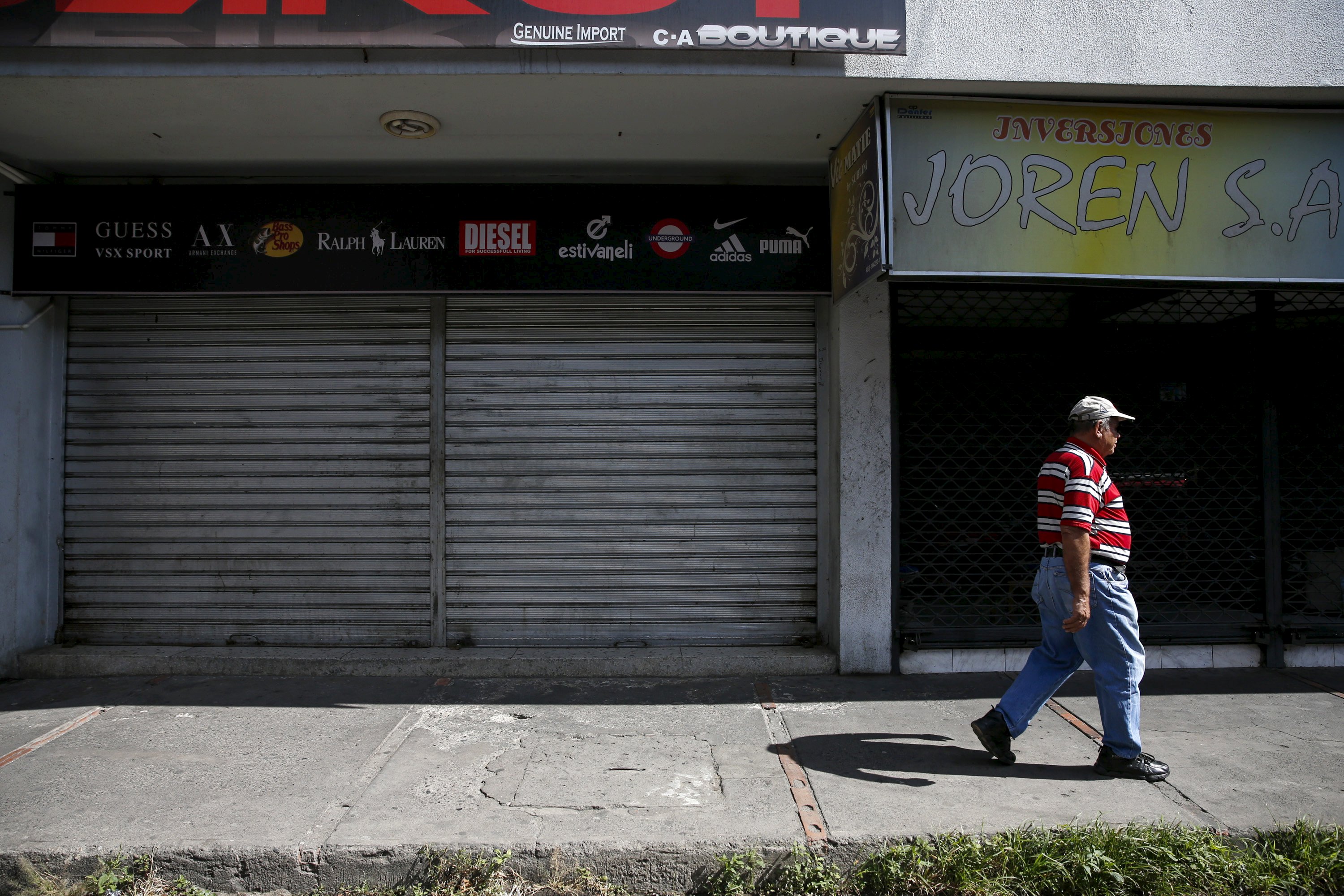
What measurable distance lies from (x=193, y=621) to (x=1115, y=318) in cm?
716

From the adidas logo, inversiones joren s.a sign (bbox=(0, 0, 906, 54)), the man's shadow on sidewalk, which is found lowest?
the man's shadow on sidewalk

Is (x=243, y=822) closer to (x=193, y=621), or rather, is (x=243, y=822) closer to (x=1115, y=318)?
(x=193, y=621)

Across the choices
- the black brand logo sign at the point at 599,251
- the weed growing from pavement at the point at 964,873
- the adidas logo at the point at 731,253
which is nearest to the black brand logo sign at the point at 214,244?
the black brand logo sign at the point at 599,251

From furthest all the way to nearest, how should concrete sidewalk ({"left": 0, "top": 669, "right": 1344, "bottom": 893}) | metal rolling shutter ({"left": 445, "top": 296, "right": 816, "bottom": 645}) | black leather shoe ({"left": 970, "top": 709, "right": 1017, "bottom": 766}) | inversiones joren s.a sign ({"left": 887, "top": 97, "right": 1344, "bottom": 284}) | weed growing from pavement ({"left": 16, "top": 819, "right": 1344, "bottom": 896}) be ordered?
1. metal rolling shutter ({"left": 445, "top": 296, "right": 816, "bottom": 645})
2. inversiones joren s.a sign ({"left": 887, "top": 97, "right": 1344, "bottom": 284})
3. black leather shoe ({"left": 970, "top": 709, "right": 1017, "bottom": 766})
4. concrete sidewalk ({"left": 0, "top": 669, "right": 1344, "bottom": 893})
5. weed growing from pavement ({"left": 16, "top": 819, "right": 1344, "bottom": 896})

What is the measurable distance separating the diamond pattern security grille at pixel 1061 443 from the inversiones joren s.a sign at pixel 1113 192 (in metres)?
0.80

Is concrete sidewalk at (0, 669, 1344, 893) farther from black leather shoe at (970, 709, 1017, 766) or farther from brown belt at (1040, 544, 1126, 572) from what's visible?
brown belt at (1040, 544, 1126, 572)

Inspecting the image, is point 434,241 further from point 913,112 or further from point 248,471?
point 913,112

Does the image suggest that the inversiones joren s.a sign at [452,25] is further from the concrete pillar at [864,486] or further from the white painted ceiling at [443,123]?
the concrete pillar at [864,486]

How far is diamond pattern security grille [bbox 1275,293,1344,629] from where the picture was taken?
577 cm

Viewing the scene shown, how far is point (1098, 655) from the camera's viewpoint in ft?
12.6

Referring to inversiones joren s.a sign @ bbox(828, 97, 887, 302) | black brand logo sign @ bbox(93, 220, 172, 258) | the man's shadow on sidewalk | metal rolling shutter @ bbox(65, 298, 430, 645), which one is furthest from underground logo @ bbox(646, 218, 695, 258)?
black brand logo sign @ bbox(93, 220, 172, 258)

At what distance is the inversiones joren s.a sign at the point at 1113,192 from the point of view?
15.6ft

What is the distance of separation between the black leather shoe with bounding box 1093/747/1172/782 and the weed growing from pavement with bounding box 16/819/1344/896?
532 millimetres

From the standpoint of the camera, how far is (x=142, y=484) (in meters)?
5.95
